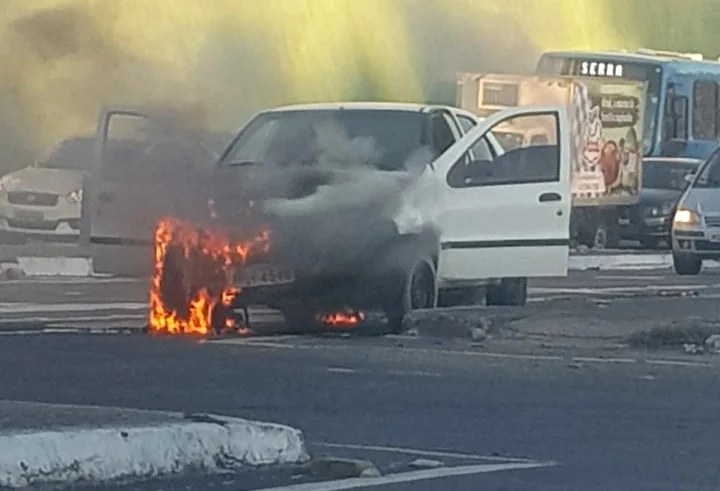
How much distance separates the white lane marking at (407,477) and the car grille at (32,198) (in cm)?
1876

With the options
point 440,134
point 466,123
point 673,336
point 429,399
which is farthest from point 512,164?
point 429,399

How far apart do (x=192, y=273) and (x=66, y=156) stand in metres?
12.6

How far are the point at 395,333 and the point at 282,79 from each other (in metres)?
13.9

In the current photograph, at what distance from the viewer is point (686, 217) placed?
26.0 metres

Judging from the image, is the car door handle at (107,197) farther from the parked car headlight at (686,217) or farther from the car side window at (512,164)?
→ the parked car headlight at (686,217)

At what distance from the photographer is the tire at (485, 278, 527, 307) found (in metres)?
17.9

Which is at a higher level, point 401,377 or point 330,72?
point 330,72

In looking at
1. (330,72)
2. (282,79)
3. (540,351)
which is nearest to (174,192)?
(540,351)

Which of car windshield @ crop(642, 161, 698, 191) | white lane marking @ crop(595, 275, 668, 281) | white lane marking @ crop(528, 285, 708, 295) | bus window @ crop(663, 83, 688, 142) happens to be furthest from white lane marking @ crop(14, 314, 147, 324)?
bus window @ crop(663, 83, 688, 142)

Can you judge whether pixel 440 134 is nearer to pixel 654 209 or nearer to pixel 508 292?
pixel 508 292

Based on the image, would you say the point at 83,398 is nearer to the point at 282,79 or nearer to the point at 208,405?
the point at 208,405

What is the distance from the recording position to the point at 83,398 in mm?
11039

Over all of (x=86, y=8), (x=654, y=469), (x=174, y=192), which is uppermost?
(x=86, y=8)

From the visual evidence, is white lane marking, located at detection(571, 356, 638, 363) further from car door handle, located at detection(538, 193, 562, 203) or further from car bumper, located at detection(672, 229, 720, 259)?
car bumper, located at detection(672, 229, 720, 259)
